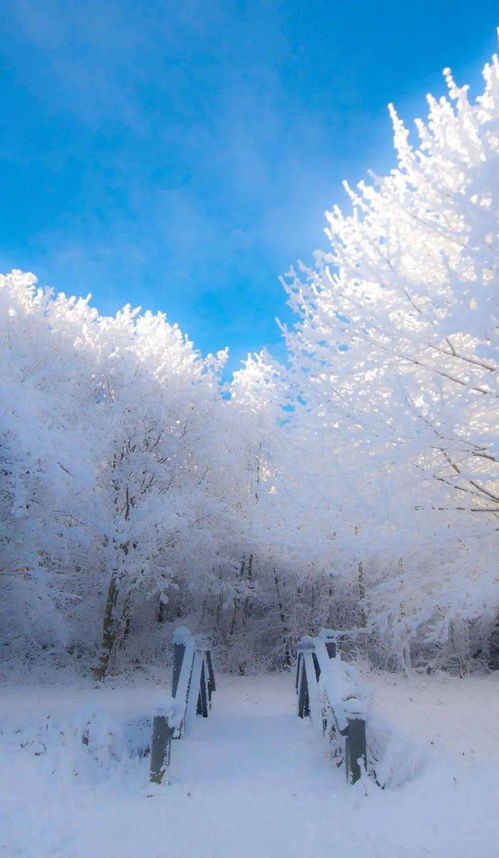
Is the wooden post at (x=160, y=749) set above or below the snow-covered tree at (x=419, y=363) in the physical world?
below

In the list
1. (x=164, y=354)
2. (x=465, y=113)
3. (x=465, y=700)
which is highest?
(x=164, y=354)

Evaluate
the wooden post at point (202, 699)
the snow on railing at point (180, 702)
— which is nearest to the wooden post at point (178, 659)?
the snow on railing at point (180, 702)

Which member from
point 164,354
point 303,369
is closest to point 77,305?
point 164,354

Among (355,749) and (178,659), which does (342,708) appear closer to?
(355,749)

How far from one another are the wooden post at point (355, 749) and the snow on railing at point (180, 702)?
69.9 inches

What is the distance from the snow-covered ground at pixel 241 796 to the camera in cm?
384

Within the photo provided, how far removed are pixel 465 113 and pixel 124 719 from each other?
9479mm

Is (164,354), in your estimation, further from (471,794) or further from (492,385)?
(471,794)

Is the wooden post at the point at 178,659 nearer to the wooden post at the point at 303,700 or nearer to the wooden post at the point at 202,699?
the wooden post at the point at 202,699

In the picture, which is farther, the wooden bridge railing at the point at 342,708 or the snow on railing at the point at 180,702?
the snow on railing at the point at 180,702

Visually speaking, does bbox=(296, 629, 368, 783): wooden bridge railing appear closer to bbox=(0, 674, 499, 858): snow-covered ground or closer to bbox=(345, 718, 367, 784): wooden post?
bbox=(345, 718, 367, 784): wooden post

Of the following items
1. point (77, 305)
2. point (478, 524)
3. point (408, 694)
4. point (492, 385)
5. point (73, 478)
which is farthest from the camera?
point (77, 305)

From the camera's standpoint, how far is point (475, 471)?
6.15m

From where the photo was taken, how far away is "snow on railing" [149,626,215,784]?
5273mm
